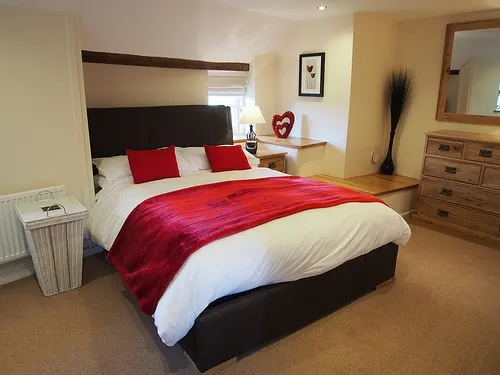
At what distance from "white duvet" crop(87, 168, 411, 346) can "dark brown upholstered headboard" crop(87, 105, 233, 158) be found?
76 cm

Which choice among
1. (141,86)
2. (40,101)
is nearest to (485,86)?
(141,86)

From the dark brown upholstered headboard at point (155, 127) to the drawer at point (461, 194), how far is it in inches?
87.1

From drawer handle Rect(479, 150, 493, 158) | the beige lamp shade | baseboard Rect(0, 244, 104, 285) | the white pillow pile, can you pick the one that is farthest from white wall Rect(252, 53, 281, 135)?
baseboard Rect(0, 244, 104, 285)

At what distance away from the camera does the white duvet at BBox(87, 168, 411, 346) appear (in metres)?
1.84

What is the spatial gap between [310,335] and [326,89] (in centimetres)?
294

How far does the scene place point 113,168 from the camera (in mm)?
3223

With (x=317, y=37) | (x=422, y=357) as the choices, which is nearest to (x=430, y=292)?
(x=422, y=357)

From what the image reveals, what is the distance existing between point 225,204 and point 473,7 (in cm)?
308

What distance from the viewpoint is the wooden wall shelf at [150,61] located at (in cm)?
341

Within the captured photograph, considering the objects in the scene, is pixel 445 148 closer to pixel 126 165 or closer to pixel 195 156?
pixel 195 156

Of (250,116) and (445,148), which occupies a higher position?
(250,116)

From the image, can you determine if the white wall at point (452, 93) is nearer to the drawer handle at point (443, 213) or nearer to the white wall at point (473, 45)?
the white wall at point (473, 45)

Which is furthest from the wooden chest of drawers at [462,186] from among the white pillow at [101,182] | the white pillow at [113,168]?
the white pillow at [101,182]

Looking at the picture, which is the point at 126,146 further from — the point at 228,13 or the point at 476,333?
the point at 476,333
